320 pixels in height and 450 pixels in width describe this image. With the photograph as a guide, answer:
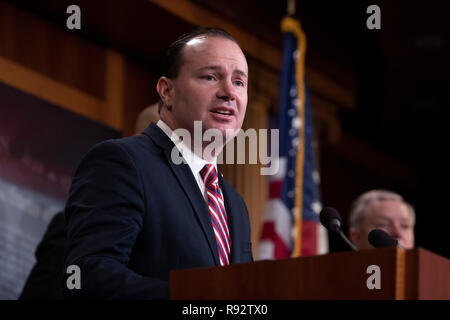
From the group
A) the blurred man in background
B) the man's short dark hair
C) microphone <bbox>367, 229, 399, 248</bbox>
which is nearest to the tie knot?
the man's short dark hair

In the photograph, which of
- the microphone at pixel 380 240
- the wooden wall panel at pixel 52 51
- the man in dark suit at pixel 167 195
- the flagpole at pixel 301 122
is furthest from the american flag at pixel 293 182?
the microphone at pixel 380 240

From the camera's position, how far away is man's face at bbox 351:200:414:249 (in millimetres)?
4008

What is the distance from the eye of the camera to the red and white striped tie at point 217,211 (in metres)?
1.86

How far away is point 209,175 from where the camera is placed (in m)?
1.96

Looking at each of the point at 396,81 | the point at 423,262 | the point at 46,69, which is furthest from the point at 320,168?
the point at 423,262

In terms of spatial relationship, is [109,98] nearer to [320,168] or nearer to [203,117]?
[320,168]

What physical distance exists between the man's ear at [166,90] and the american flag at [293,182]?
3346 millimetres

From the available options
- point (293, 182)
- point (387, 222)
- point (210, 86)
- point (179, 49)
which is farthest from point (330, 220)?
point (293, 182)

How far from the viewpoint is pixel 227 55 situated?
193 cm

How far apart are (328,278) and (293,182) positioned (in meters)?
4.11

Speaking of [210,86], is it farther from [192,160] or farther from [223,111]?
[192,160]

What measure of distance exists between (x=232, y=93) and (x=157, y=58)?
4200 millimetres

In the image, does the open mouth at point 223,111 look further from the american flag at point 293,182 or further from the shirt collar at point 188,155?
the american flag at point 293,182

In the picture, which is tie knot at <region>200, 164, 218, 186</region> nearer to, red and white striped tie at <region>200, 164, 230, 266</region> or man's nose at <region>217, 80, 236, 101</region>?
red and white striped tie at <region>200, 164, 230, 266</region>
